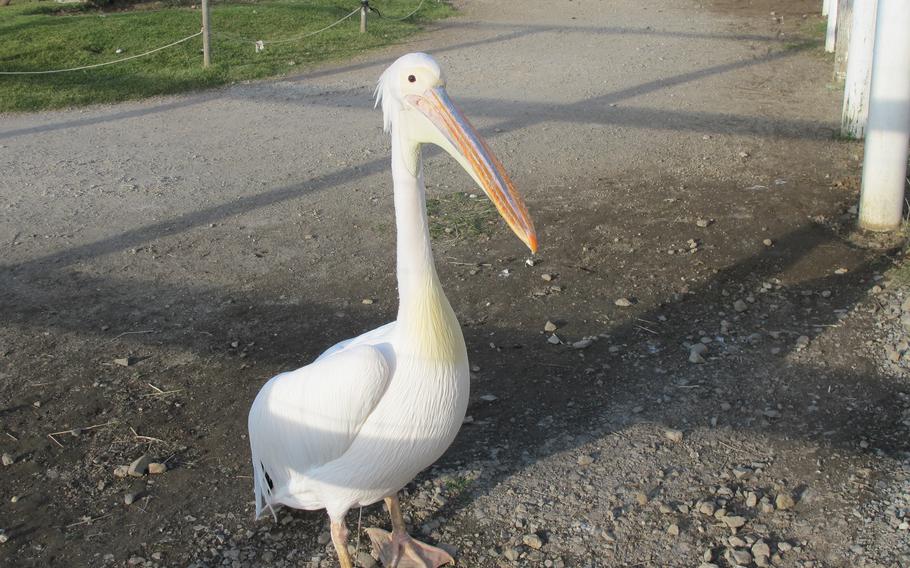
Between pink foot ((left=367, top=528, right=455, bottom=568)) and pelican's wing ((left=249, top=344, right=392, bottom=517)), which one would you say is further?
pink foot ((left=367, top=528, right=455, bottom=568))

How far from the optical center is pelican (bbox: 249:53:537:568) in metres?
2.43

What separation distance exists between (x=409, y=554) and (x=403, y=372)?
0.70 meters

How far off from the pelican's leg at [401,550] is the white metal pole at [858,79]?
4.95 metres

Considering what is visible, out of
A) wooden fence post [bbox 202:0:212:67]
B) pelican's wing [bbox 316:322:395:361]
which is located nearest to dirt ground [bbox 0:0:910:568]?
pelican's wing [bbox 316:322:395:361]

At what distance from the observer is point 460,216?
17.7 ft

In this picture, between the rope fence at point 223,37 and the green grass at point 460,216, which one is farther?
the rope fence at point 223,37

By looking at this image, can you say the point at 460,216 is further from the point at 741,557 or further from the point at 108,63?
the point at 108,63

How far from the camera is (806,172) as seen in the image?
5824mm

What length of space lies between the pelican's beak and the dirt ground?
3.67 feet

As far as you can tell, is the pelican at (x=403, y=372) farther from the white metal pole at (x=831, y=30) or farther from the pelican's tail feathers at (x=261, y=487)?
the white metal pole at (x=831, y=30)

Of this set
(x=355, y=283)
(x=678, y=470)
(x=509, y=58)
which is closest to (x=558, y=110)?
(x=509, y=58)

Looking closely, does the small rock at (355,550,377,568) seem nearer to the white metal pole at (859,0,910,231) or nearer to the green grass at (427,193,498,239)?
the green grass at (427,193,498,239)

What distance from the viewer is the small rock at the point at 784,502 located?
294 cm

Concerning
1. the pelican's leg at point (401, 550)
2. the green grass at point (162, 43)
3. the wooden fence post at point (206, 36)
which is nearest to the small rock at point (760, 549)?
the pelican's leg at point (401, 550)
